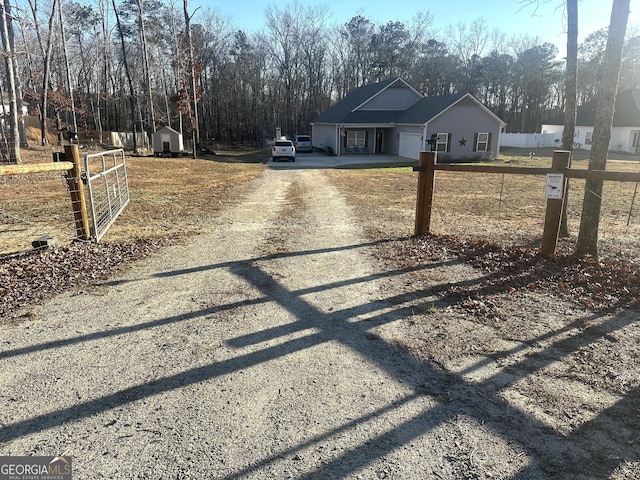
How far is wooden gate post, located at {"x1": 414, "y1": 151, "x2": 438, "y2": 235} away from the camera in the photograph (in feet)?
22.2

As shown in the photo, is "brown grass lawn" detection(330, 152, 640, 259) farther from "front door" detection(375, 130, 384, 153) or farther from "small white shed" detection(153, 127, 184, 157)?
"front door" detection(375, 130, 384, 153)

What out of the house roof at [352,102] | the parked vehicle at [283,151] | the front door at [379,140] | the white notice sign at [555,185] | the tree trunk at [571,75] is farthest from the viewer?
the front door at [379,140]

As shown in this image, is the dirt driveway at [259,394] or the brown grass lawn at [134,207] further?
the brown grass lawn at [134,207]

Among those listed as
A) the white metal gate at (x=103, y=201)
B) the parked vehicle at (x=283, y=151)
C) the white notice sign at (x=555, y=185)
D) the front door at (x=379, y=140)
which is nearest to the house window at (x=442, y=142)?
the front door at (x=379, y=140)

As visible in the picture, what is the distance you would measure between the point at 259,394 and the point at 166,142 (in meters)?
28.4

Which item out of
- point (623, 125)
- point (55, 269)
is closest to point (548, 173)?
point (55, 269)

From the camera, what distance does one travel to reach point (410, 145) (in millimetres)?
30641

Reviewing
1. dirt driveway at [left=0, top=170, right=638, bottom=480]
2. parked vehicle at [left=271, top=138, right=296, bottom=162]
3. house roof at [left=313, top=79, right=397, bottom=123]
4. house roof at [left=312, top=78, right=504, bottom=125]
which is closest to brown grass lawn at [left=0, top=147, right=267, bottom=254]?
dirt driveway at [left=0, top=170, right=638, bottom=480]

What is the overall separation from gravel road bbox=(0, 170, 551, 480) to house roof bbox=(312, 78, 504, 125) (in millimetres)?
26380

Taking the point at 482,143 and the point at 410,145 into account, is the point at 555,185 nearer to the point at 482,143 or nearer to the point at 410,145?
the point at 410,145

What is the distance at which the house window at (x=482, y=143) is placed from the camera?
30450 mm

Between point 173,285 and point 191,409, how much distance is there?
2434mm

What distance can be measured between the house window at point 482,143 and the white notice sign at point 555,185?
27061 mm

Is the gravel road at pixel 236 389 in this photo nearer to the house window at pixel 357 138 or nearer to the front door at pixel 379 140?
the house window at pixel 357 138
